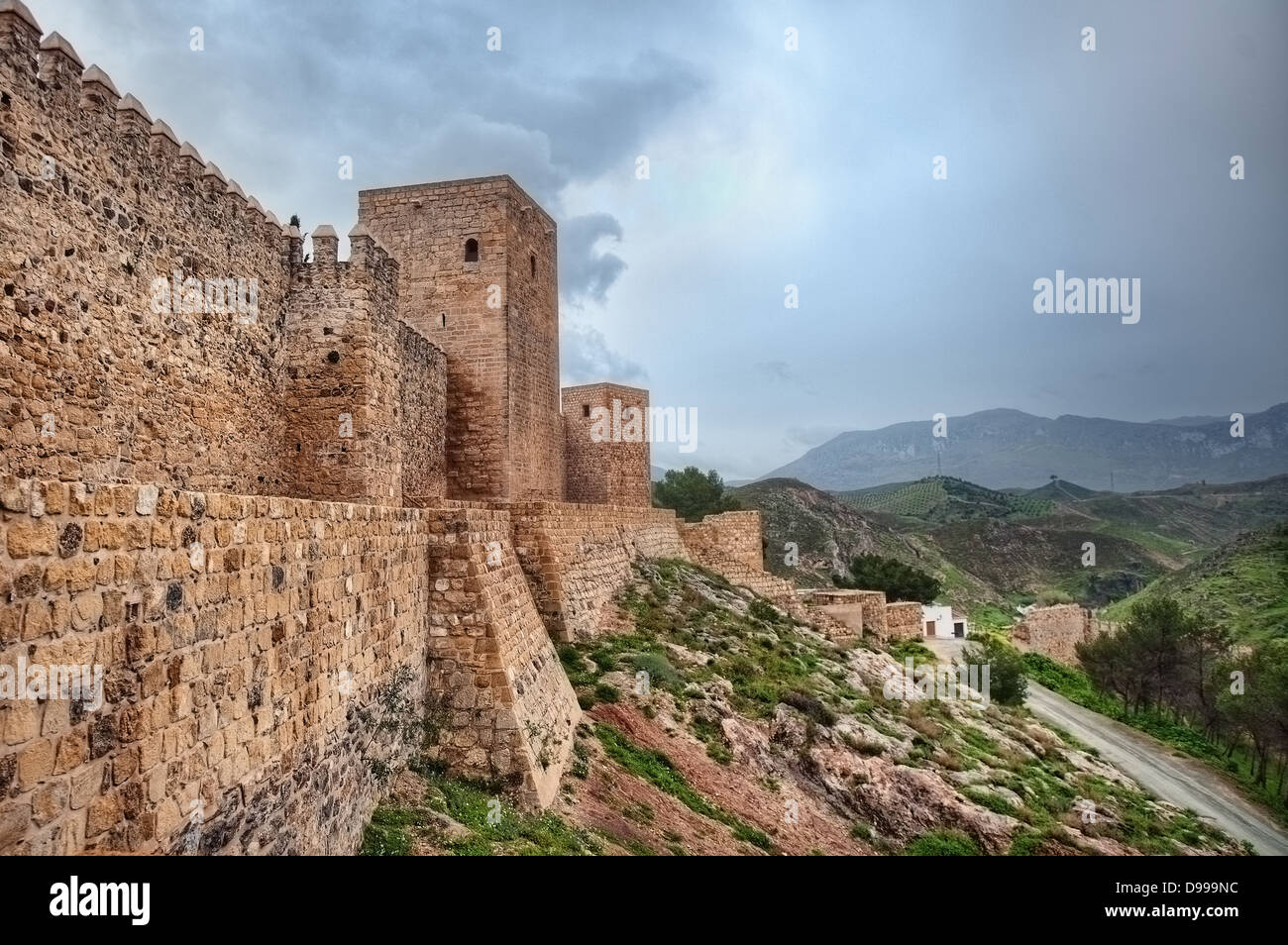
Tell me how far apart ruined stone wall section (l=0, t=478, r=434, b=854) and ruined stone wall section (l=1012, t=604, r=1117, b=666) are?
3834 centimetres

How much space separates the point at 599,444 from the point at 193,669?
21.1 metres

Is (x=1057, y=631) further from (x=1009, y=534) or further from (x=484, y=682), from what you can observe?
(x=1009, y=534)

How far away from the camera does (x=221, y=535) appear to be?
429 cm

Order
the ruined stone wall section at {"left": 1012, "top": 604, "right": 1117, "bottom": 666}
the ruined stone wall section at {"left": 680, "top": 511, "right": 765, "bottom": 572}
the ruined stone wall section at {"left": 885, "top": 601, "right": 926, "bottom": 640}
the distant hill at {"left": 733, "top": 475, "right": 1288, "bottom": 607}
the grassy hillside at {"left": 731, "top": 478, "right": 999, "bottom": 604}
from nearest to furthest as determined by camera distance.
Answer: the ruined stone wall section at {"left": 680, "top": 511, "right": 765, "bottom": 572} → the ruined stone wall section at {"left": 885, "top": 601, "right": 926, "bottom": 640} → the ruined stone wall section at {"left": 1012, "top": 604, "right": 1117, "bottom": 666} → the grassy hillside at {"left": 731, "top": 478, "right": 999, "bottom": 604} → the distant hill at {"left": 733, "top": 475, "right": 1288, "bottom": 607}

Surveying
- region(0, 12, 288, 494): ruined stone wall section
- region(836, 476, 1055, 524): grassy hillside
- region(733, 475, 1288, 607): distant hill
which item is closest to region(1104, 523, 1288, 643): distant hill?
region(733, 475, 1288, 607): distant hill

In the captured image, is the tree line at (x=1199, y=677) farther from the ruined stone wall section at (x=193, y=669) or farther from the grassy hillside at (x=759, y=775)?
the ruined stone wall section at (x=193, y=669)

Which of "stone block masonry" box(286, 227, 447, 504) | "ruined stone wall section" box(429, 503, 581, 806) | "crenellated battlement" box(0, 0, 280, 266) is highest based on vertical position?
"crenellated battlement" box(0, 0, 280, 266)

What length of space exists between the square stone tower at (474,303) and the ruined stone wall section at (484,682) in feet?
28.6

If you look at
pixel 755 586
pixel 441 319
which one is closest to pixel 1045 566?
pixel 755 586

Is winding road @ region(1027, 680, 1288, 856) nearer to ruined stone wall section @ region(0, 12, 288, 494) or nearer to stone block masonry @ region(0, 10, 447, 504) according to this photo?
stone block masonry @ region(0, 10, 447, 504)

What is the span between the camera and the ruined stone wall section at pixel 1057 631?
3747 centimetres

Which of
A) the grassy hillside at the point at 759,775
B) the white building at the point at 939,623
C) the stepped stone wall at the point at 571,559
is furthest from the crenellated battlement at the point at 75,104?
the white building at the point at 939,623

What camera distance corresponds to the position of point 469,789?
705 cm

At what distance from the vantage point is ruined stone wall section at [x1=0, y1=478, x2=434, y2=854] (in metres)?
2.99
